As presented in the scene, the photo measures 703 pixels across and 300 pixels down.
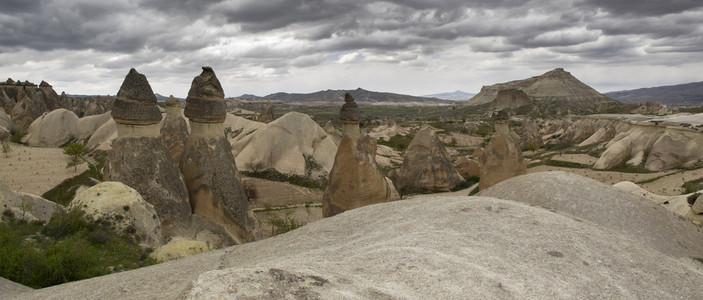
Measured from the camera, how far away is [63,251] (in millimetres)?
6418

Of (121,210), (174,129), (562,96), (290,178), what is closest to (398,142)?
(290,178)

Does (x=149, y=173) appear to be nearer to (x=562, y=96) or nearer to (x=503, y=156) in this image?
(x=503, y=156)

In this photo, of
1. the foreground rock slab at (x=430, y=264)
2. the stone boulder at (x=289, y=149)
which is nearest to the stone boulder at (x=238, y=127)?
the stone boulder at (x=289, y=149)

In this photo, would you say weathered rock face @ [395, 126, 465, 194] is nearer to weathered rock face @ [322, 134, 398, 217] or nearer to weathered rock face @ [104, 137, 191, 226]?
weathered rock face @ [322, 134, 398, 217]

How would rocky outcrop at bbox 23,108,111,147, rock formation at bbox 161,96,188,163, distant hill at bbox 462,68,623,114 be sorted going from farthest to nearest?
distant hill at bbox 462,68,623,114, rocky outcrop at bbox 23,108,111,147, rock formation at bbox 161,96,188,163

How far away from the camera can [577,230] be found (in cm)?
541

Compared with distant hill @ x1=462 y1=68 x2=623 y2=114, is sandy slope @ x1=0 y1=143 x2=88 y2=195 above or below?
below

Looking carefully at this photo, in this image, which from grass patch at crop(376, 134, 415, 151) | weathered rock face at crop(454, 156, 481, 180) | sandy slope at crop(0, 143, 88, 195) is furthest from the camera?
grass patch at crop(376, 134, 415, 151)

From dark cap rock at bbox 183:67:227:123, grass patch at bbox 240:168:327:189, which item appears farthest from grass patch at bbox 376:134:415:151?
dark cap rock at bbox 183:67:227:123

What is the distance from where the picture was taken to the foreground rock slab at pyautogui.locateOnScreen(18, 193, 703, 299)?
314 centimetres

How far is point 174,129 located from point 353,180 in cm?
795

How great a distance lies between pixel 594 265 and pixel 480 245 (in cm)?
119

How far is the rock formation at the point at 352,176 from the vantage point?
12.1 metres

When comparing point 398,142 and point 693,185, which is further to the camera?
point 398,142
